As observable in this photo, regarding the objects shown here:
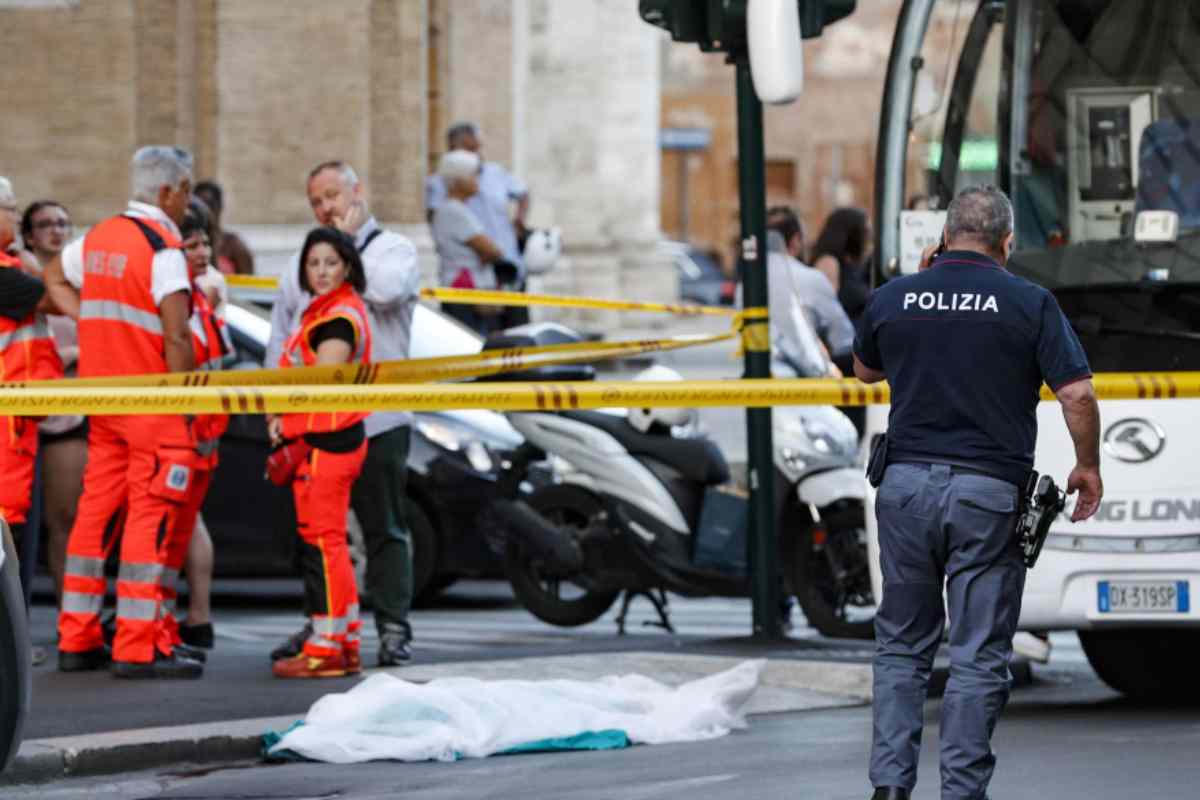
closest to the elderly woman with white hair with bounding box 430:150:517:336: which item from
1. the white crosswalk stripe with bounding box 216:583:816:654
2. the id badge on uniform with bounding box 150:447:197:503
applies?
the white crosswalk stripe with bounding box 216:583:816:654

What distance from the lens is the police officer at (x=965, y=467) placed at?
24.8 ft

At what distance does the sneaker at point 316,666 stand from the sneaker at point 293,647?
212 millimetres

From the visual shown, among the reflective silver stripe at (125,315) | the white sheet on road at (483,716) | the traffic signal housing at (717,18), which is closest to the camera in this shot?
the white sheet on road at (483,716)

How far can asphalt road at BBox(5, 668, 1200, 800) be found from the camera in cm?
841

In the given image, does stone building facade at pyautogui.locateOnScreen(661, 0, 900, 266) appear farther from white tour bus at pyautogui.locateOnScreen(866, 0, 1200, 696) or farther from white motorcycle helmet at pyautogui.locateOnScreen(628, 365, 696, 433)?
white tour bus at pyautogui.locateOnScreen(866, 0, 1200, 696)

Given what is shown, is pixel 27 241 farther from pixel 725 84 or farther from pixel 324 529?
pixel 725 84

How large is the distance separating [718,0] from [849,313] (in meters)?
4.30

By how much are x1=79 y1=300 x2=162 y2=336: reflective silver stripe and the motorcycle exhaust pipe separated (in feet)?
8.04

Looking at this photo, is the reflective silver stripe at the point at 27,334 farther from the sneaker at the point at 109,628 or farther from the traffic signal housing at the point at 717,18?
the traffic signal housing at the point at 717,18

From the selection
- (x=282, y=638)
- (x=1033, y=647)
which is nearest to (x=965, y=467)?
(x=1033, y=647)

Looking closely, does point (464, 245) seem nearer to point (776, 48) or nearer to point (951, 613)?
point (776, 48)

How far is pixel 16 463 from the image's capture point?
10805mm

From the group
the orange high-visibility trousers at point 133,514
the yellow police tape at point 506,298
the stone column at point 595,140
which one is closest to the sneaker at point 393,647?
the orange high-visibility trousers at point 133,514

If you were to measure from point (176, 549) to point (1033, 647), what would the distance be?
10.7ft
